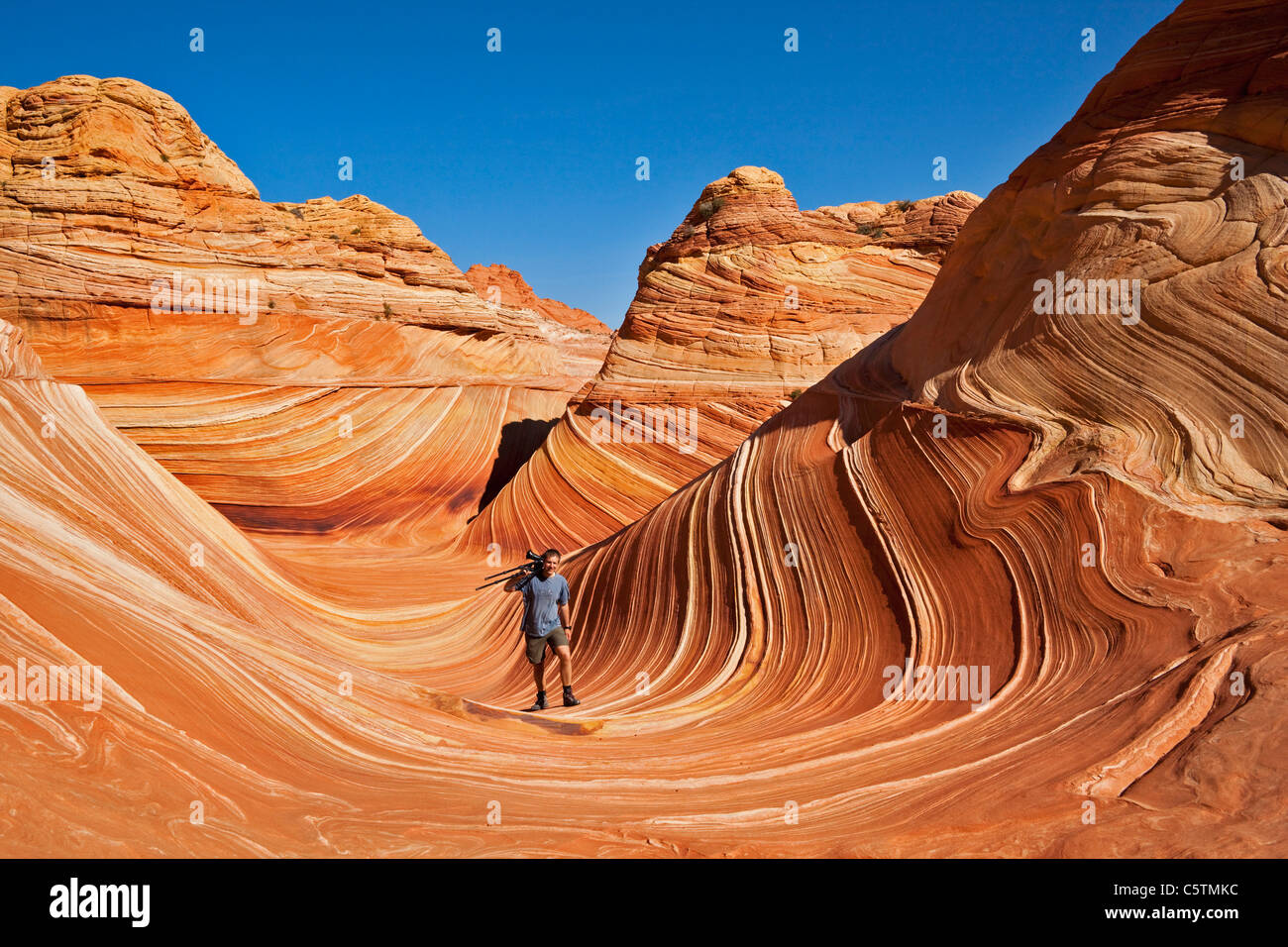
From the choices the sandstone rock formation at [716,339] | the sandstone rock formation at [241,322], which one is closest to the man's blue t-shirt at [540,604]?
the sandstone rock formation at [716,339]

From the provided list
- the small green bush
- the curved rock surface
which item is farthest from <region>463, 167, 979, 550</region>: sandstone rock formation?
the curved rock surface

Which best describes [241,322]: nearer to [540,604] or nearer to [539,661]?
[540,604]

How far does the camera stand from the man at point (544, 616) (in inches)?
285

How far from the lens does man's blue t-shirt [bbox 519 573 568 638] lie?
7230 millimetres

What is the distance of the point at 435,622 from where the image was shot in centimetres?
1134

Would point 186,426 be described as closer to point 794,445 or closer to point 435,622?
point 435,622

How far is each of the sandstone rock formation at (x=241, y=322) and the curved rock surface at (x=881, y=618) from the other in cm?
683

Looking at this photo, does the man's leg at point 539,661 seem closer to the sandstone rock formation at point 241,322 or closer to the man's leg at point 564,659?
the man's leg at point 564,659

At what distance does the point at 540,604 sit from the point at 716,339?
10793 mm

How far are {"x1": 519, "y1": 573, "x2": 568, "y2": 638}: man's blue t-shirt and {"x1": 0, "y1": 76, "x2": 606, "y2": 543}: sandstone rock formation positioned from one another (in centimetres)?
1052

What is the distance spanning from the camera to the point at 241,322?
17.1m

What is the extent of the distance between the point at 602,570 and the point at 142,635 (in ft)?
19.9

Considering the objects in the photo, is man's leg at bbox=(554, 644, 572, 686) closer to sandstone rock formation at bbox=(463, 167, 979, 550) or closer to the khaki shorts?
the khaki shorts
